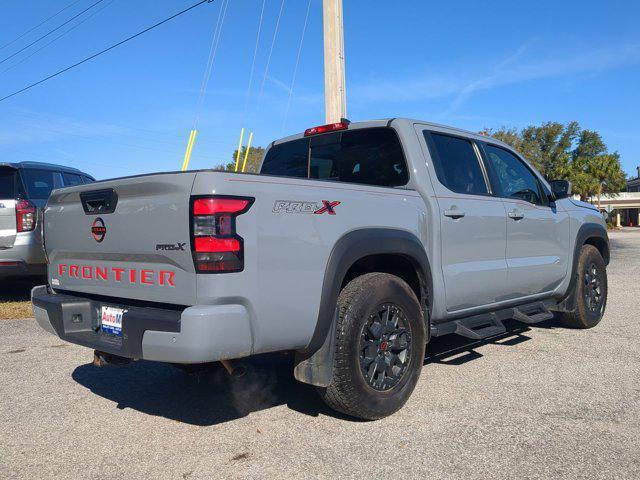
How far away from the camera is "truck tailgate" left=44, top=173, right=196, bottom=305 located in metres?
2.91

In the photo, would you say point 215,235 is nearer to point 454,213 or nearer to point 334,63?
point 454,213

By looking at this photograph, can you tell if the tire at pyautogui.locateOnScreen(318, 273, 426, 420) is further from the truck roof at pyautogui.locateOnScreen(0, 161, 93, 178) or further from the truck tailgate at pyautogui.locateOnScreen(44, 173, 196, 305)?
the truck roof at pyautogui.locateOnScreen(0, 161, 93, 178)

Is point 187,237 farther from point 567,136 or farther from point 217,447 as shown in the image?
point 567,136

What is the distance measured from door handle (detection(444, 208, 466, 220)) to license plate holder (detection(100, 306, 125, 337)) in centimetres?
232

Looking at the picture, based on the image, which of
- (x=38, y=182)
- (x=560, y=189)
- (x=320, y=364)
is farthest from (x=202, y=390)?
(x=38, y=182)

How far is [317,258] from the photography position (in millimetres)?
3170

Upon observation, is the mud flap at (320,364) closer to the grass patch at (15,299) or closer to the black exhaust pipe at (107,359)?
the black exhaust pipe at (107,359)

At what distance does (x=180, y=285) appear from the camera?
9.52ft

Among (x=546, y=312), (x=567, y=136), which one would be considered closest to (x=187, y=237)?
(x=546, y=312)

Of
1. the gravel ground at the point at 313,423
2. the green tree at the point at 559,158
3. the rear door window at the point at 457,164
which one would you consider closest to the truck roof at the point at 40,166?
the gravel ground at the point at 313,423

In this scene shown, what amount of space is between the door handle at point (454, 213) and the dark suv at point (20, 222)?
536 cm

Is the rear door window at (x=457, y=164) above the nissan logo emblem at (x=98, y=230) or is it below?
above

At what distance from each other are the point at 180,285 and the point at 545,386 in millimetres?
2880

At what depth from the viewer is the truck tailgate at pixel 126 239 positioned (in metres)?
2.91
